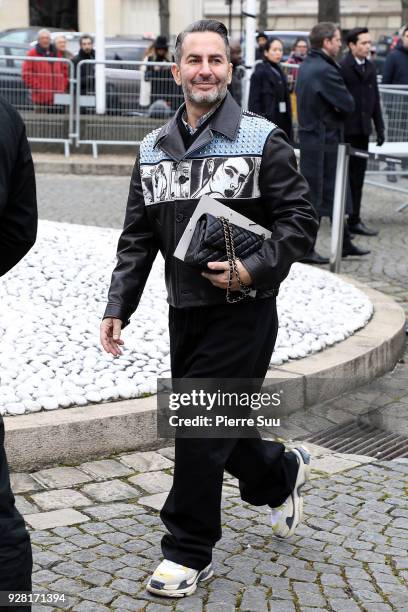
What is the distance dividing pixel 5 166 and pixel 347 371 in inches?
149

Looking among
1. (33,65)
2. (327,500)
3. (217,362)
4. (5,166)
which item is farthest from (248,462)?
(33,65)

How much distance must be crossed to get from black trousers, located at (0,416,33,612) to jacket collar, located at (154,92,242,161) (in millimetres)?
1275

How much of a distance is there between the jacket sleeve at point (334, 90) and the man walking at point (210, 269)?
603cm

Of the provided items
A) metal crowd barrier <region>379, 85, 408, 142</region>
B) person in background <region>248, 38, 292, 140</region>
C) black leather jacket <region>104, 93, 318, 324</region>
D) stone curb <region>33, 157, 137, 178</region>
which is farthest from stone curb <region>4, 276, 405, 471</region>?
stone curb <region>33, 157, 137, 178</region>

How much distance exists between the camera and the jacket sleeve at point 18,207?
302 cm

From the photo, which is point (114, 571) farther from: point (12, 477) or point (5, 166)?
point (5, 166)

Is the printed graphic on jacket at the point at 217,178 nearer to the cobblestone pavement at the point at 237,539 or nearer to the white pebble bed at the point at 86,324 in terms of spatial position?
the cobblestone pavement at the point at 237,539

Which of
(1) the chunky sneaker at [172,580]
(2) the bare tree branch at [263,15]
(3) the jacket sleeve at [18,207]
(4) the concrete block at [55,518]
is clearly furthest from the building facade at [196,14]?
(3) the jacket sleeve at [18,207]

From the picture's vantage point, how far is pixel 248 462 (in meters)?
4.15

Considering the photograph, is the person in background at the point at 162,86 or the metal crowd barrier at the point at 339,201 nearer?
the metal crowd barrier at the point at 339,201

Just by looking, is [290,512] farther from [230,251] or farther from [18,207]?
[18,207]

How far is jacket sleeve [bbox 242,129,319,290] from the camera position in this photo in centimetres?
385

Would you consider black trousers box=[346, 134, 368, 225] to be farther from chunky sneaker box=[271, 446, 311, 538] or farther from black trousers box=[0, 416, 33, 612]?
black trousers box=[0, 416, 33, 612]

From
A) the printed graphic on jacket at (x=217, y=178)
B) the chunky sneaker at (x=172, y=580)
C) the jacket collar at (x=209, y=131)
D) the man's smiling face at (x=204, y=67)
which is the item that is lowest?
the chunky sneaker at (x=172, y=580)
